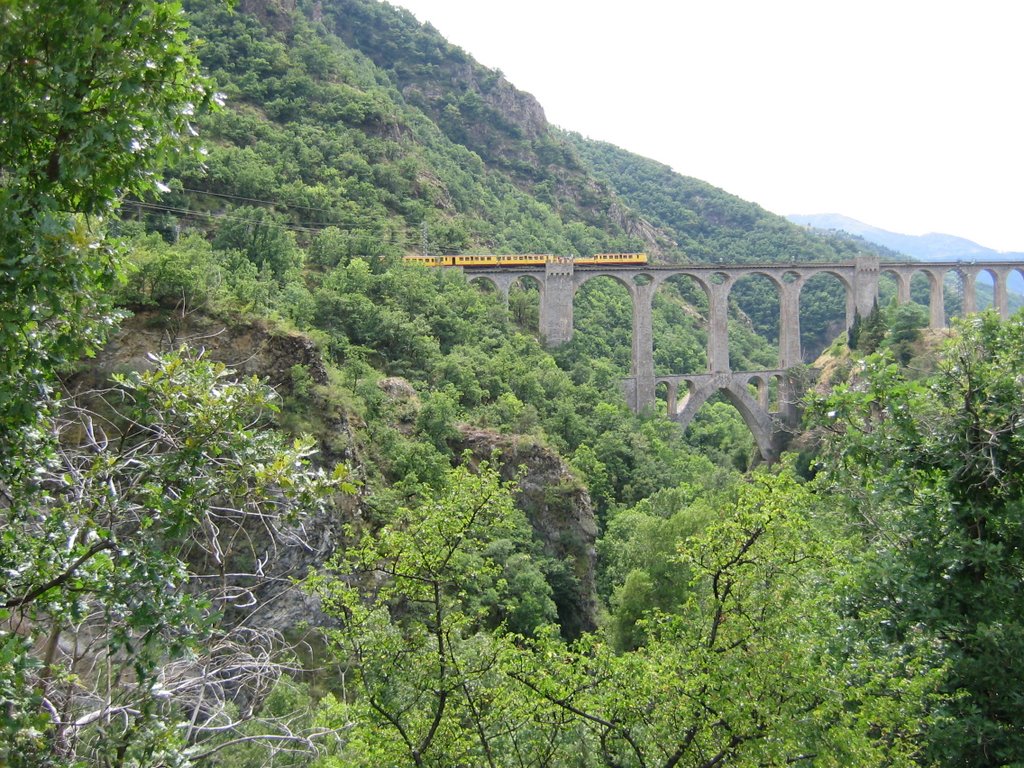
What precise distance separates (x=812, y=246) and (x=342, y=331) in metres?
77.8

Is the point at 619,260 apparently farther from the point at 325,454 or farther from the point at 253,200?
the point at 325,454

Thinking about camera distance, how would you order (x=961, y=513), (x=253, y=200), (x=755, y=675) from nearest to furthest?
(x=961, y=513) → (x=755, y=675) → (x=253, y=200)

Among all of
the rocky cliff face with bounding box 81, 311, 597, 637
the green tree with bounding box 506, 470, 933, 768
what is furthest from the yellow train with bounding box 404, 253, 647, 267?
the green tree with bounding box 506, 470, 933, 768

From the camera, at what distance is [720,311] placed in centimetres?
4916

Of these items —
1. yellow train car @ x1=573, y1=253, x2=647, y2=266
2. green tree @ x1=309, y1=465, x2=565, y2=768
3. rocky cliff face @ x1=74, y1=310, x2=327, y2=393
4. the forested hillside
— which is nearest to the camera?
the forested hillside

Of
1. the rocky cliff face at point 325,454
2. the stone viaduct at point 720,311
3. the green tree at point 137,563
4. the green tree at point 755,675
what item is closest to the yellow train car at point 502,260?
the stone viaduct at point 720,311

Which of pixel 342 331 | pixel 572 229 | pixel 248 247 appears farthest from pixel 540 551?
pixel 572 229

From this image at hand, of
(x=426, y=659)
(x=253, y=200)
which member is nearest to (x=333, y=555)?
(x=426, y=659)

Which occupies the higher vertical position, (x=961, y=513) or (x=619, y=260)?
(x=619, y=260)

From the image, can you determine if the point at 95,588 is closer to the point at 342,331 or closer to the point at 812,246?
the point at 342,331

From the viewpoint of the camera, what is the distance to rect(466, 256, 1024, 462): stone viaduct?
142 ft

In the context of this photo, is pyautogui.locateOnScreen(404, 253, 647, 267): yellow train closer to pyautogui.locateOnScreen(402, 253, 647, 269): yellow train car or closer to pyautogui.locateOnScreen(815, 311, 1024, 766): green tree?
pyautogui.locateOnScreen(402, 253, 647, 269): yellow train car

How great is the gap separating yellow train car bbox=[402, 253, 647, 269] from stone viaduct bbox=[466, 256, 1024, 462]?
37 cm

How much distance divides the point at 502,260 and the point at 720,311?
53.2 ft
